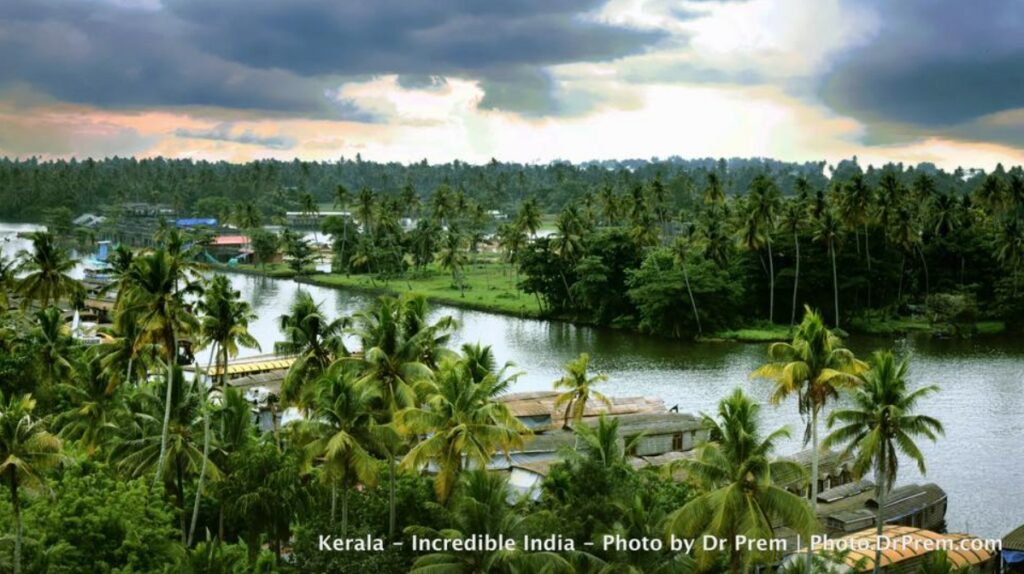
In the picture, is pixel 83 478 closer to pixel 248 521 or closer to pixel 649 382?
pixel 248 521

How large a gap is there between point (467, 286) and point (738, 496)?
3811 inches

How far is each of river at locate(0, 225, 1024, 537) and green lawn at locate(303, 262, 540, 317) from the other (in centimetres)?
312

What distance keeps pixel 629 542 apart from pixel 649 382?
150ft

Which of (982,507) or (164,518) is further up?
(164,518)

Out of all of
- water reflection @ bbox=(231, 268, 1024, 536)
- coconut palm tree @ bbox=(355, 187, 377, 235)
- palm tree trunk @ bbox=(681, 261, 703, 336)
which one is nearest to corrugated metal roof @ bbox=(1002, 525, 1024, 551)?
water reflection @ bbox=(231, 268, 1024, 536)

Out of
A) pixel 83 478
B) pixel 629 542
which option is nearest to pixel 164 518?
pixel 83 478

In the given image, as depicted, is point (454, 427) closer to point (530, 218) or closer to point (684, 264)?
point (684, 264)

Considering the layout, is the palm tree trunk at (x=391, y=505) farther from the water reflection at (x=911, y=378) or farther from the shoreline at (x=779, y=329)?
the shoreline at (x=779, y=329)

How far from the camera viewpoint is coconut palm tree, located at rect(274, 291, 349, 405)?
38.2 meters

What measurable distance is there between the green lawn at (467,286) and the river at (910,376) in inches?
123

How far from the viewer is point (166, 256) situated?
114ft

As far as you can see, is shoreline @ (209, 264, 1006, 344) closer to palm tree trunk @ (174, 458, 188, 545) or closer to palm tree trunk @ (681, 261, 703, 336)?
palm tree trunk @ (681, 261, 703, 336)

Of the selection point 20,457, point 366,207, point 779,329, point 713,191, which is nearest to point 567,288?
point 779,329

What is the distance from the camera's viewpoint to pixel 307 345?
1518 inches
